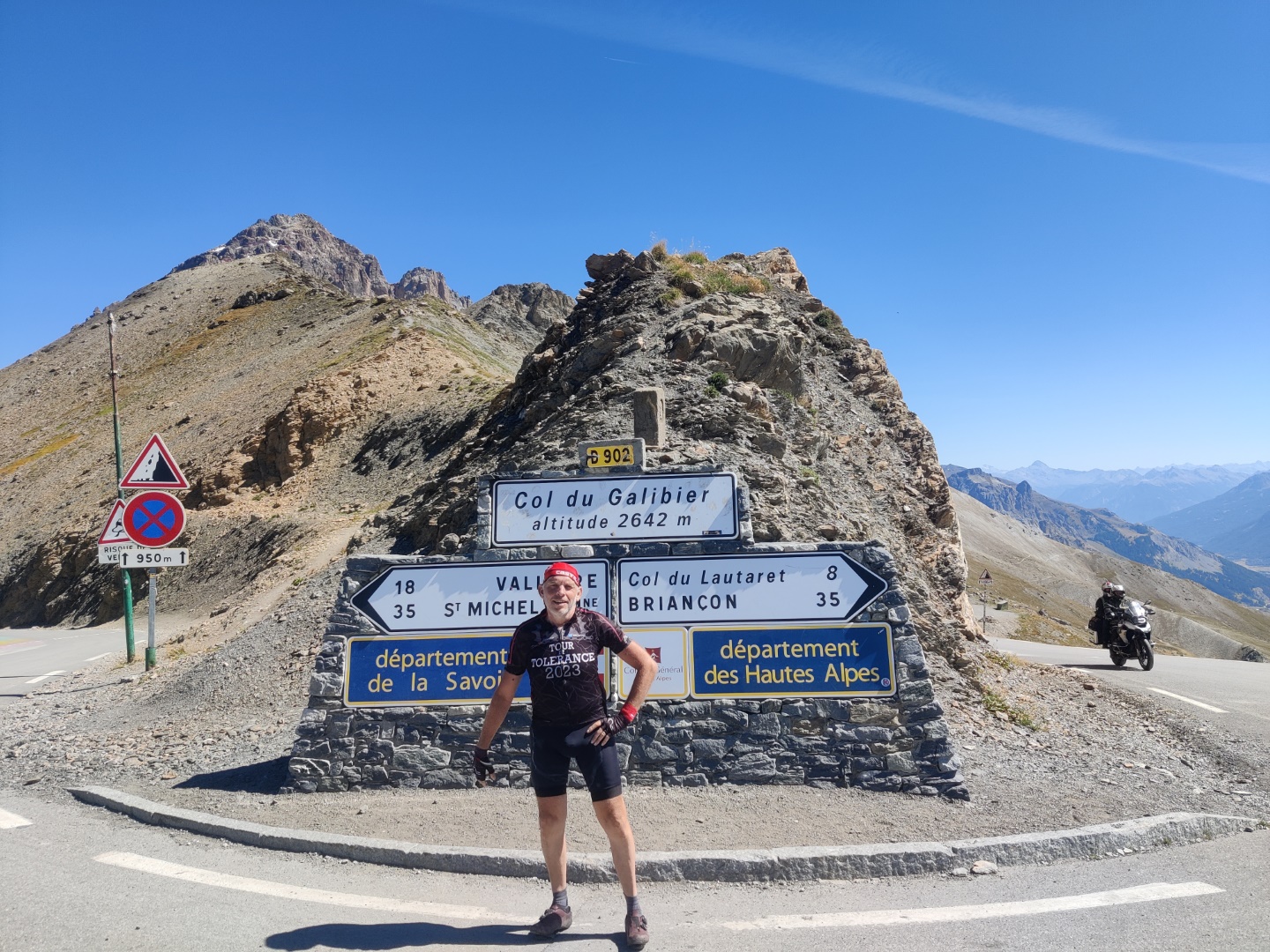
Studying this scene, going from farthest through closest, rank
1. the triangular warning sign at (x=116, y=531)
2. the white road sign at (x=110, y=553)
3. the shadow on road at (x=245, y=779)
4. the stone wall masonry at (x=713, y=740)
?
the white road sign at (x=110, y=553)
the triangular warning sign at (x=116, y=531)
the shadow on road at (x=245, y=779)
the stone wall masonry at (x=713, y=740)

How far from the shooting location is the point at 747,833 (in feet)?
16.8

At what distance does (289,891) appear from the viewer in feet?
14.6

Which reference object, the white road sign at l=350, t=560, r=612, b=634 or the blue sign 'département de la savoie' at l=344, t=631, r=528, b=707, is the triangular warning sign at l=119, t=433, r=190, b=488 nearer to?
the white road sign at l=350, t=560, r=612, b=634

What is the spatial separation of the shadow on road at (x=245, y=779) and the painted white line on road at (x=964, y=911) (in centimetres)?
391

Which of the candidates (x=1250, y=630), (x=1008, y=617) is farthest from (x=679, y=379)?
(x=1250, y=630)

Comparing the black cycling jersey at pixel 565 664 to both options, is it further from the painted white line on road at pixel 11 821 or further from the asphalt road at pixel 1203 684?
the asphalt road at pixel 1203 684

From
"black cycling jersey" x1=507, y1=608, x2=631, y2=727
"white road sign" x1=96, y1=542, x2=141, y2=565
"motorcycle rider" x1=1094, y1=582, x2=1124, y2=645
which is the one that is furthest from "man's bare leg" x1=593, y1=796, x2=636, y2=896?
"motorcycle rider" x1=1094, y1=582, x2=1124, y2=645

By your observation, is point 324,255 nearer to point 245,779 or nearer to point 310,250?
point 310,250

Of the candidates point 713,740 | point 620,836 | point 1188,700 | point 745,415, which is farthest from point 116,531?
point 1188,700

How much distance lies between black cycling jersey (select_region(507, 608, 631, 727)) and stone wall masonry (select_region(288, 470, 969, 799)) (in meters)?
2.24

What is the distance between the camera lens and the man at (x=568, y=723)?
12.5 ft

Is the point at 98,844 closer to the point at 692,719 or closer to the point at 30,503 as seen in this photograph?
the point at 692,719

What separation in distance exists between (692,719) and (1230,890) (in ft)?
10.9

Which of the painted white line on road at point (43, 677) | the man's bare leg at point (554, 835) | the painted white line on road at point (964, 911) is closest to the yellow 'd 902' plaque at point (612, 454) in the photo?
the man's bare leg at point (554, 835)
